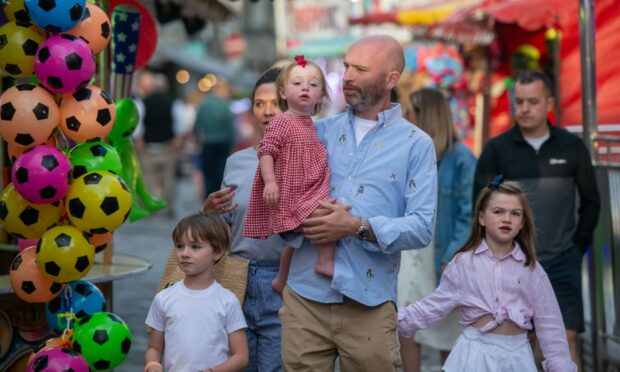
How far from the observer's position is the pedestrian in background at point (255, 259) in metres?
5.27

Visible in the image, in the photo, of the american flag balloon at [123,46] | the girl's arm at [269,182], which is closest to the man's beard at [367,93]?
the girl's arm at [269,182]

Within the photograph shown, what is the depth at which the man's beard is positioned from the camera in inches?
183

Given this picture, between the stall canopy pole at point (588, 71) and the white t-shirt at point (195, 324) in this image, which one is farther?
the stall canopy pole at point (588, 71)

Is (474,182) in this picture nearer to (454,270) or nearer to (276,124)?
(454,270)

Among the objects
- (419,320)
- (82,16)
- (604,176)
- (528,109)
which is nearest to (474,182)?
(528,109)

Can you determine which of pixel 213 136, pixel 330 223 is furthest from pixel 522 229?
pixel 213 136

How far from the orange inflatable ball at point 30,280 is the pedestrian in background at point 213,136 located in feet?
37.5

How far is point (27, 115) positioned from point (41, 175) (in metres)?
0.29

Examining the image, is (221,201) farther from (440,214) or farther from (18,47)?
(440,214)

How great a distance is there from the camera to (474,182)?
22.0 feet

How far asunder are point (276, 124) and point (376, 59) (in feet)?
1.60

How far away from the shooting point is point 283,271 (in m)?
4.94

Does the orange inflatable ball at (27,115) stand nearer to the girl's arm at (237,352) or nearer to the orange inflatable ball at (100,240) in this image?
the orange inflatable ball at (100,240)

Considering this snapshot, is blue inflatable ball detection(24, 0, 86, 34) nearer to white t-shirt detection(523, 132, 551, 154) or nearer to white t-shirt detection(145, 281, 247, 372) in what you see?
white t-shirt detection(145, 281, 247, 372)
